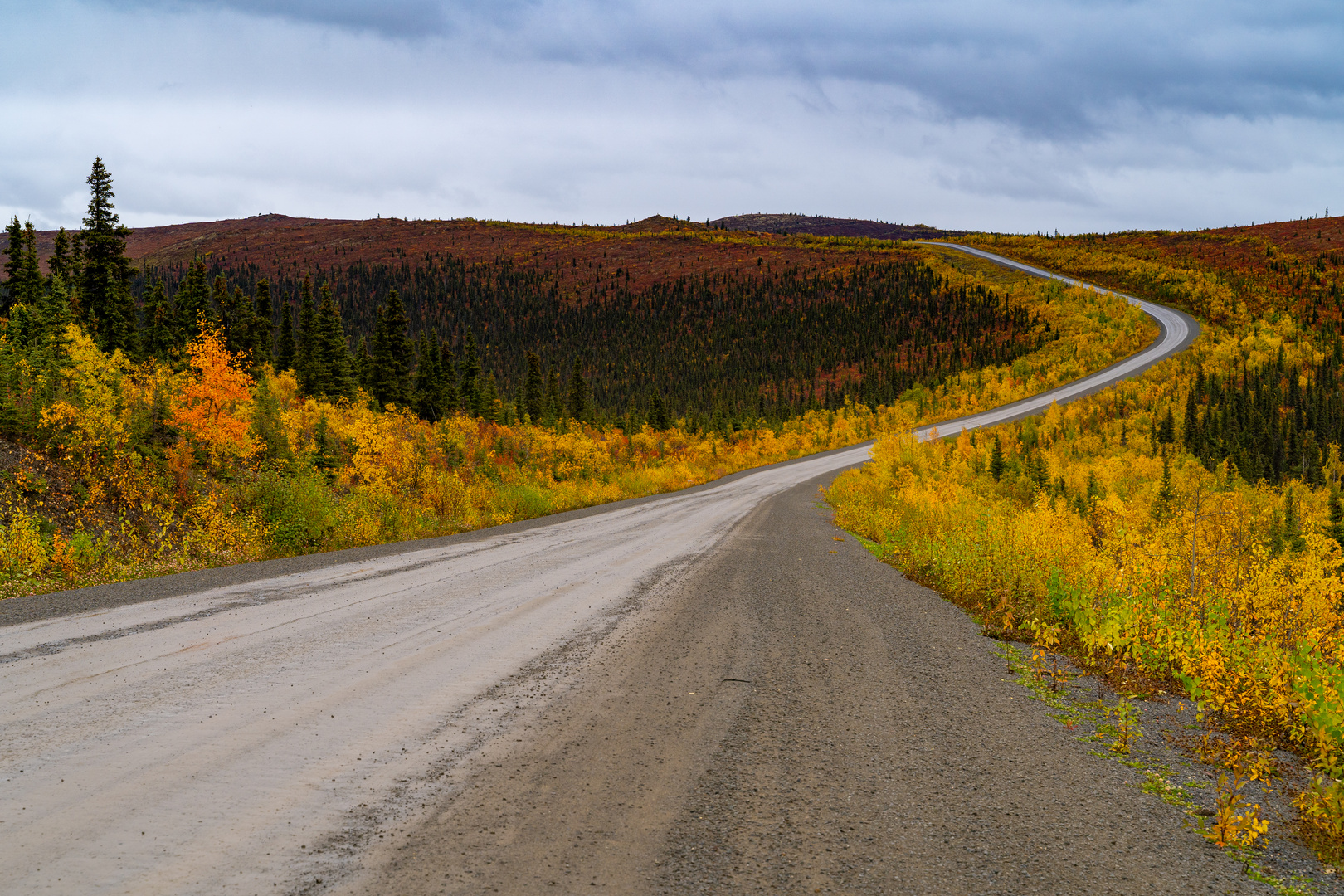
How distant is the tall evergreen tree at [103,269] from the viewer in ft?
104

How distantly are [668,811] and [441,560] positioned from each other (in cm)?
804

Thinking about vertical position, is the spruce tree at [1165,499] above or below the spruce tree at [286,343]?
below

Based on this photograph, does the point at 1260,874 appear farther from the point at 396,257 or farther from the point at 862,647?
the point at 396,257

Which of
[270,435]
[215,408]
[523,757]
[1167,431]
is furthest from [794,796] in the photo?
A: [1167,431]

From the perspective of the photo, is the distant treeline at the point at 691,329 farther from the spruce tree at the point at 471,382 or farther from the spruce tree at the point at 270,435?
the spruce tree at the point at 270,435

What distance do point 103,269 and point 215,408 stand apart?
24.1 meters

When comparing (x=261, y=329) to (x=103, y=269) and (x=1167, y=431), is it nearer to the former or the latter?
(x=103, y=269)

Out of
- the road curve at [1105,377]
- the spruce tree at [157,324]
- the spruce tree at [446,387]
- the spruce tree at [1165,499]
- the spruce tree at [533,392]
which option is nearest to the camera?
the spruce tree at [1165,499]

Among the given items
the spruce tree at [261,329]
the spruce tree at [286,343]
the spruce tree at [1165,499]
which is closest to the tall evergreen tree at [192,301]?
the spruce tree at [261,329]

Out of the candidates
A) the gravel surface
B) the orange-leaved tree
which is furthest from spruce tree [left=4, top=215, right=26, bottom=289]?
the gravel surface

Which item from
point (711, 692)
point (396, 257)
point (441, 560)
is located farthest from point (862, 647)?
point (396, 257)

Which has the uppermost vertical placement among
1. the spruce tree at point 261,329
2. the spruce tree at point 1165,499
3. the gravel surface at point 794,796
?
the spruce tree at point 261,329

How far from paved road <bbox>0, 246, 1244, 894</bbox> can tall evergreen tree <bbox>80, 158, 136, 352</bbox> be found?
105ft

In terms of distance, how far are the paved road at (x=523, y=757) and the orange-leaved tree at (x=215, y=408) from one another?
841 cm
